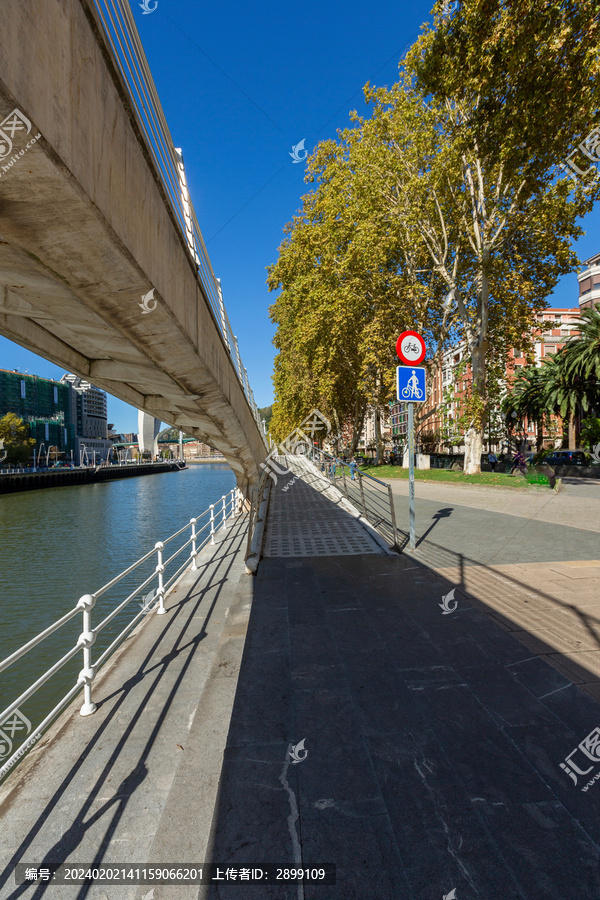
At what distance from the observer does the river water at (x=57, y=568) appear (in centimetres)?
792

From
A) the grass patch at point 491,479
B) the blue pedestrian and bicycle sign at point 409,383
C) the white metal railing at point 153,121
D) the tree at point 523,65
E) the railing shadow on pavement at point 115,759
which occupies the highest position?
the tree at point 523,65

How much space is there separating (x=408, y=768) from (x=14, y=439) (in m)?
82.9

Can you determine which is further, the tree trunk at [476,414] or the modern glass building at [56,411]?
the modern glass building at [56,411]

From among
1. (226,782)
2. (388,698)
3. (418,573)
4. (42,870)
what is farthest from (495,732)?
(418,573)

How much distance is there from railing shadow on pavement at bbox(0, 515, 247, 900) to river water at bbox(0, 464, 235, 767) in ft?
5.38

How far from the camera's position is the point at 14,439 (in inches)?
2758

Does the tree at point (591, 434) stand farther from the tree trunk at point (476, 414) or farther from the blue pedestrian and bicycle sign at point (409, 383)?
the blue pedestrian and bicycle sign at point (409, 383)

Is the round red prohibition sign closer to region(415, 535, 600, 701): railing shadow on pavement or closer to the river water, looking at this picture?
region(415, 535, 600, 701): railing shadow on pavement

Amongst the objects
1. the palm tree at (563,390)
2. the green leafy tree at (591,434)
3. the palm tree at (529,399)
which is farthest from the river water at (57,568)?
the palm tree at (529,399)

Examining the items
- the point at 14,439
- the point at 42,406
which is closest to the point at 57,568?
the point at 14,439

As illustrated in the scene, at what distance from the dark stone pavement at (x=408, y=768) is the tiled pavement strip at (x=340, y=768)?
10mm

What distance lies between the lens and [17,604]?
40.1ft

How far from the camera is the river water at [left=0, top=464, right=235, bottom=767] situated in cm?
792

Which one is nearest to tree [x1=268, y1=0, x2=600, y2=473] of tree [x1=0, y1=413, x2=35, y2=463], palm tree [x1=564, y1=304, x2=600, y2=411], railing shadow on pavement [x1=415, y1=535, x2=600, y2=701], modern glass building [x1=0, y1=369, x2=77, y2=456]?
palm tree [x1=564, y1=304, x2=600, y2=411]
